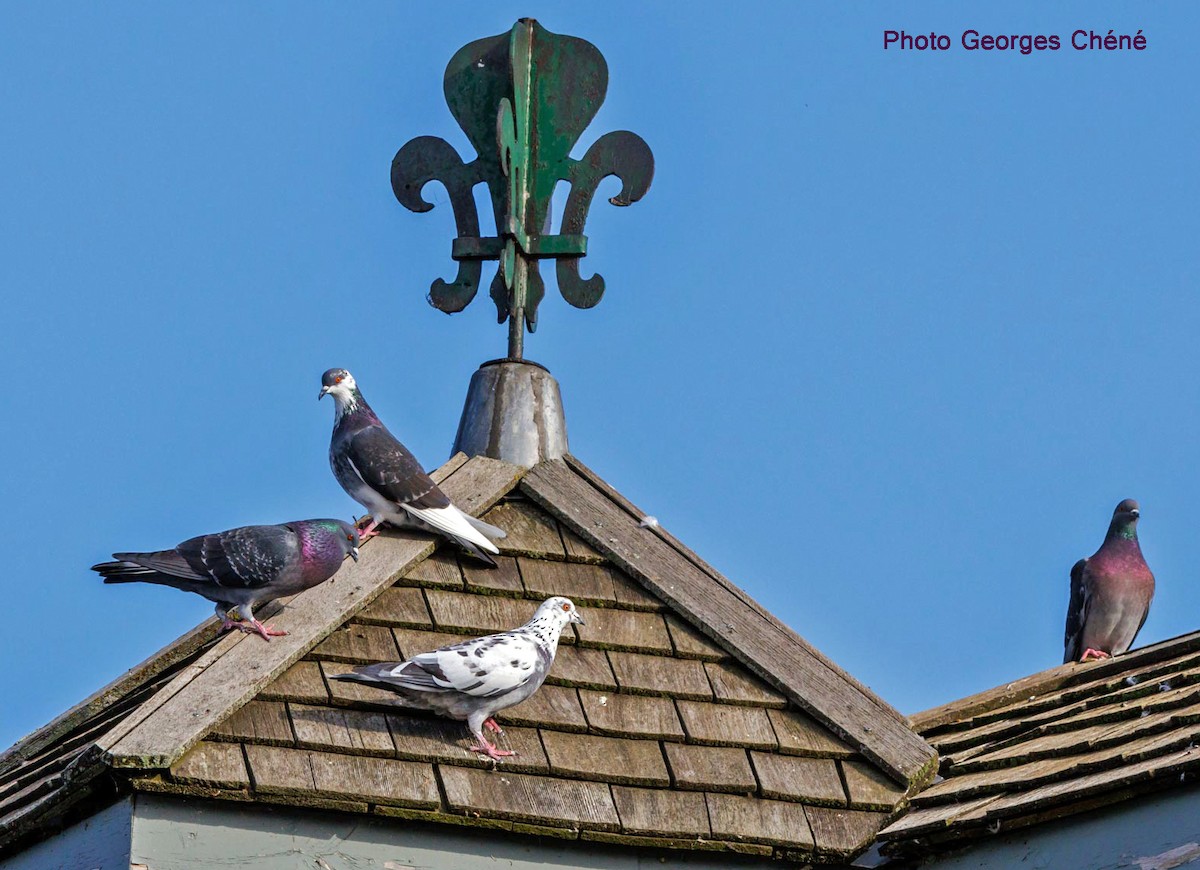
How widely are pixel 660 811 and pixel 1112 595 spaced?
4.28 meters

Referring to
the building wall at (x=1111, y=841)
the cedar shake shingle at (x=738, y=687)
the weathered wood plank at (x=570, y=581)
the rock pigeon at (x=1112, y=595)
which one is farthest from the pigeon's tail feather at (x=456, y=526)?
the rock pigeon at (x=1112, y=595)

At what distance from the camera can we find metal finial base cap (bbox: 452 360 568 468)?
4805 millimetres

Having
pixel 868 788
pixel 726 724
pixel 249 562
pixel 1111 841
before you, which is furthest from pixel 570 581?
pixel 1111 841

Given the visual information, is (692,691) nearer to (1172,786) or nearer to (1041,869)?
(1041,869)

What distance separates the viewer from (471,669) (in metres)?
3.83

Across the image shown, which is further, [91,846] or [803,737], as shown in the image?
[803,737]

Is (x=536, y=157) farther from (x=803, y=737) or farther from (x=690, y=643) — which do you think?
(x=803, y=737)

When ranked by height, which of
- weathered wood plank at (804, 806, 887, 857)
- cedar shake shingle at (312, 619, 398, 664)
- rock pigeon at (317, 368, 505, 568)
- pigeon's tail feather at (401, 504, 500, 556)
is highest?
rock pigeon at (317, 368, 505, 568)

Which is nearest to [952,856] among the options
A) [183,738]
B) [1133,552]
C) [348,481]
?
[183,738]

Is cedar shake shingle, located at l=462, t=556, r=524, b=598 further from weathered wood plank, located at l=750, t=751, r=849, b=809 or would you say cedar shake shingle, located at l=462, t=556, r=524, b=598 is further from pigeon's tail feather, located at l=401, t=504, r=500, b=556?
weathered wood plank, located at l=750, t=751, r=849, b=809

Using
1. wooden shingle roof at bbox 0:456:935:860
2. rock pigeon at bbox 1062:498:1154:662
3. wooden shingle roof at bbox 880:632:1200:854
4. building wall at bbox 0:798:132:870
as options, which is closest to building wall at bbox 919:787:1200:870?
wooden shingle roof at bbox 880:632:1200:854

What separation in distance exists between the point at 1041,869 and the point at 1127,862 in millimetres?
231

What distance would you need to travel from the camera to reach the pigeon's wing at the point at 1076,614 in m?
7.67

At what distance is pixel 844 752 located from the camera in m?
4.12
